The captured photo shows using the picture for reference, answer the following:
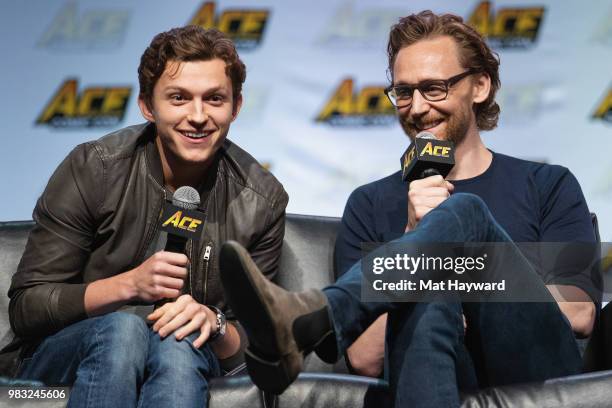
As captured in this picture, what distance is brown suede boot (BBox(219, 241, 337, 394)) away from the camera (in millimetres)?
1419

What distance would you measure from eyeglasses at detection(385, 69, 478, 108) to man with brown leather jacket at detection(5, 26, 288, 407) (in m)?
0.40

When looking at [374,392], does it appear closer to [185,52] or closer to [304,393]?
[304,393]

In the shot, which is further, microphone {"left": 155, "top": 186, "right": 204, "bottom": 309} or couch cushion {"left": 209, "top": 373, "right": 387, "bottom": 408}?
couch cushion {"left": 209, "top": 373, "right": 387, "bottom": 408}

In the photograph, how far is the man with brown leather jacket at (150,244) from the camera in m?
1.77

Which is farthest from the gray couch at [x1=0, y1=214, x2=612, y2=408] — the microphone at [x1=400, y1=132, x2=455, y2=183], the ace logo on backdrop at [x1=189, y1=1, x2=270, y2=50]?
the ace logo on backdrop at [x1=189, y1=1, x2=270, y2=50]

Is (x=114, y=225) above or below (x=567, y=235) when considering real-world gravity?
below

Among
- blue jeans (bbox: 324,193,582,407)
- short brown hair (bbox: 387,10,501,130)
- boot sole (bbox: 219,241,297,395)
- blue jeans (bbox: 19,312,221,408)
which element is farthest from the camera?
short brown hair (bbox: 387,10,501,130)

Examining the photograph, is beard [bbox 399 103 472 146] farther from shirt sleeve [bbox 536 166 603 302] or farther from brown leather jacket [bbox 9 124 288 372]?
brown leather jacket [bbox 9 124 288 372]

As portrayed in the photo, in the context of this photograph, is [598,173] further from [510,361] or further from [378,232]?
[510,361]

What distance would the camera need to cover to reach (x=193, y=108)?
6.89 feet

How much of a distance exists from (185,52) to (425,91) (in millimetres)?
628

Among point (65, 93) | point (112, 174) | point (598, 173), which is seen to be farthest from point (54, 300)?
point (598, 173)

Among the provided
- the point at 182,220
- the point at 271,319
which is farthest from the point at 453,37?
the point at 271,319

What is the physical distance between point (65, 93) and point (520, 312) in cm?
291
